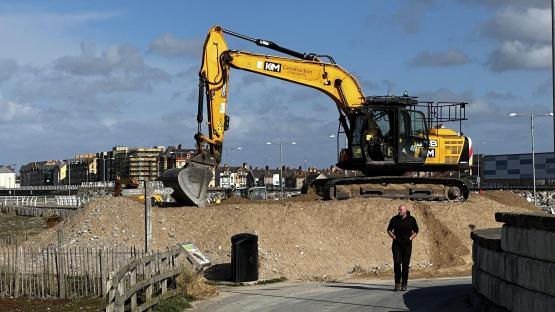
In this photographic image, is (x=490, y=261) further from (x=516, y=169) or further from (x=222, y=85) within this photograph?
(x=516, y=169)

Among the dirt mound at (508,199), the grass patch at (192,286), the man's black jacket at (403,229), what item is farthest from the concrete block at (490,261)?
the dirt mound at (508,199)

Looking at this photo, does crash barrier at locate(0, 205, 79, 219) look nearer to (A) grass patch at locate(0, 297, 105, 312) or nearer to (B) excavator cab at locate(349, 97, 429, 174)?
(B) excavator cab at locate(349, 97, 429, 174)

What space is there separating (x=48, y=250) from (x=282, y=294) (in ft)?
18.1

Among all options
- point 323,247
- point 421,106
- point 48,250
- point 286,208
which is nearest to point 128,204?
point 286,208

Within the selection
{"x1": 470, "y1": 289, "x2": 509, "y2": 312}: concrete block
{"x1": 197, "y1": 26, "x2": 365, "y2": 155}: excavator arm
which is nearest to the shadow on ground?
{"x1": 197, "y1": 26, "x2": 365, "y2": 155}: excavator arm

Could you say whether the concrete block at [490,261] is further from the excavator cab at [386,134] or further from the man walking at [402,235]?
the excavator cab at [386,134]

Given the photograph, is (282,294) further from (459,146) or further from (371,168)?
(459,146)

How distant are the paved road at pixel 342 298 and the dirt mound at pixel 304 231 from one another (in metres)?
3.29

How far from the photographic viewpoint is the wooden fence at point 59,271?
18.0 metres

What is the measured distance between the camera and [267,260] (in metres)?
22.6

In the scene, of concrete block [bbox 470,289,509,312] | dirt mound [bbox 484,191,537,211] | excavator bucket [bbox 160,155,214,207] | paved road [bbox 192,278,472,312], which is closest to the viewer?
concrete block [bbox 470,289,509,312]

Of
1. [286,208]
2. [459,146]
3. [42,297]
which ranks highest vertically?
[459,146]

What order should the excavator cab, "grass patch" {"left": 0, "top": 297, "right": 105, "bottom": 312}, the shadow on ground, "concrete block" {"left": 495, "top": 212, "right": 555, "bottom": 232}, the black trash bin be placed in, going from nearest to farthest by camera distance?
1. "concrete block" {"left": 495, "top": 212, "right": 555, "bottom": 232}
2. "grass patch" {"left": 0, "top": 297, "right": 105, "bottom": 312}
3. the black trash bin
4. the shadow on ground
5. the excavator cab

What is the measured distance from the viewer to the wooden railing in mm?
12531
